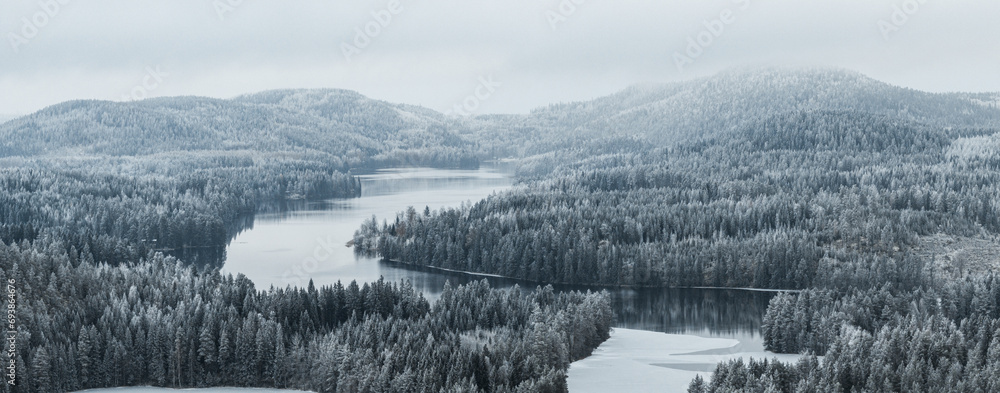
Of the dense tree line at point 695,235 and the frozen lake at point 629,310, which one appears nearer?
the frozen lake at point 629,310

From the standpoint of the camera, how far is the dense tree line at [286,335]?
8262 cm

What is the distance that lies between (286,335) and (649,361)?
1230 inches

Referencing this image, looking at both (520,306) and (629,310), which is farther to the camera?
(629,310)

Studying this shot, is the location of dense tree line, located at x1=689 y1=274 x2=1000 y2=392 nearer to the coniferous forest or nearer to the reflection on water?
the coniferous forest

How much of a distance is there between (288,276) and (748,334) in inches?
2453

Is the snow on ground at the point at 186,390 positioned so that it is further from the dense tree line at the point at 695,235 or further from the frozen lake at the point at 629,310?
the dense tree line at the point at 695,235

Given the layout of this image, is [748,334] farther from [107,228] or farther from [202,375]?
[107,228]

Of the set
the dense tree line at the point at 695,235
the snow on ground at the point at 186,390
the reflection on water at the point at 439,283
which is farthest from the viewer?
the dense tree line at the point at 695,235

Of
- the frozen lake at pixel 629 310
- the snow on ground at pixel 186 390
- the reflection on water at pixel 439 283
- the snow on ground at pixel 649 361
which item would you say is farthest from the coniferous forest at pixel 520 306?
the reflection on water at pixel 439 283

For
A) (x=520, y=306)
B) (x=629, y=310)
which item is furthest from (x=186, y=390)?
(x=629, y=310)

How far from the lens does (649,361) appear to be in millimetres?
97000

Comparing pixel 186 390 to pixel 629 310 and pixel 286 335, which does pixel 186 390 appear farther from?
pixel 629 310

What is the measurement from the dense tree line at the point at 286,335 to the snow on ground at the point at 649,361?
234cm

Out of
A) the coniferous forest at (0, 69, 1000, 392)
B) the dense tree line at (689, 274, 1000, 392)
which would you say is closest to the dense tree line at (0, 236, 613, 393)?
the coniferous forest at (0, 69, 1000, 392)
